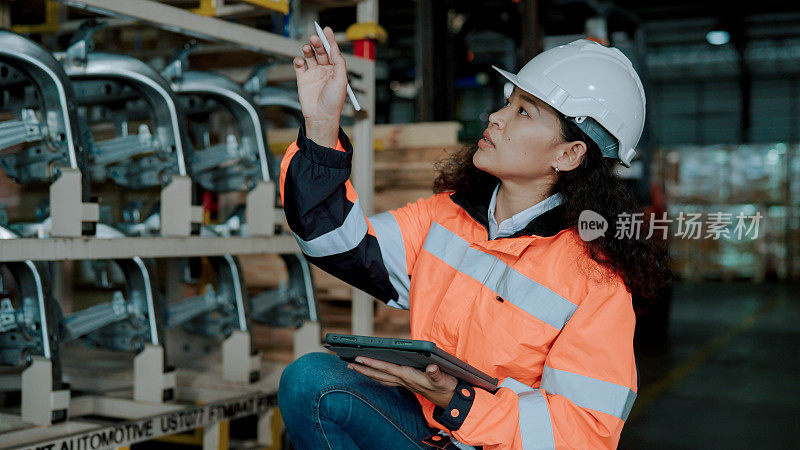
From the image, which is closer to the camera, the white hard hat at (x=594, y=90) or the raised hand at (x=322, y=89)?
the raised hand at (x=322, y=89)

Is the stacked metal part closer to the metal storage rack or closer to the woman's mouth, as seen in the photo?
the metal storage rack

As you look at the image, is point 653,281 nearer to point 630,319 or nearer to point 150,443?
point 630,319

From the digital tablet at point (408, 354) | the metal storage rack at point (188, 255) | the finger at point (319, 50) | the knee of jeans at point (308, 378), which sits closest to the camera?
the digital tablet at point (408, 354)

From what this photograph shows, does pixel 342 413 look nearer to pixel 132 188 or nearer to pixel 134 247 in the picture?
pixel 134 247

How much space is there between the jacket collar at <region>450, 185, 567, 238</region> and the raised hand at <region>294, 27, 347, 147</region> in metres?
0.44

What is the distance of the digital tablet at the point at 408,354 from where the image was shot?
1637 mm

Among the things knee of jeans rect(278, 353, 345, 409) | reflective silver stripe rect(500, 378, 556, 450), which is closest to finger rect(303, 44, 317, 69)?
knee of jeans rect(278, 353, 345, 409)

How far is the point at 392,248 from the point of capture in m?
2.22

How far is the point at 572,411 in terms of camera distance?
1.73 m

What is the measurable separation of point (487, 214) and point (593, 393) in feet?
1.93

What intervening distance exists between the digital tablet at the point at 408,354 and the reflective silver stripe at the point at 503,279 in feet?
0.67

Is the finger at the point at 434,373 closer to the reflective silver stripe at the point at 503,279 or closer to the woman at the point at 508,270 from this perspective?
the woman at the point at 508,270

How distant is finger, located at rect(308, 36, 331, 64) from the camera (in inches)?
71.7

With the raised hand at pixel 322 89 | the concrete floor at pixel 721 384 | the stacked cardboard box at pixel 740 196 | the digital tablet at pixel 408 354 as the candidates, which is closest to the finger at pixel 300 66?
the raised hand at pixel 322 89
